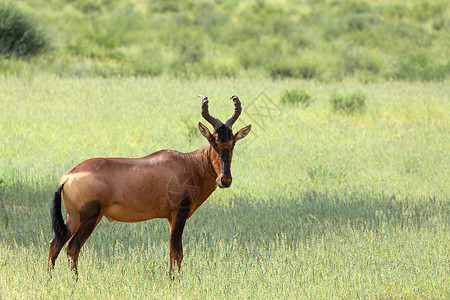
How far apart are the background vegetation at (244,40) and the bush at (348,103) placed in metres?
6.59

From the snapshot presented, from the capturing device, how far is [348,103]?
18.2 meters

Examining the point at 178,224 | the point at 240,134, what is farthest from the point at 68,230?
the point at 240,134

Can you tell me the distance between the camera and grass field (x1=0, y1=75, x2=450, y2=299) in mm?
6844

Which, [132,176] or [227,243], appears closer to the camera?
[132,176]

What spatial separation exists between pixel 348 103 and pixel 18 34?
13.2 m

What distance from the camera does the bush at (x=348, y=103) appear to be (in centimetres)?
1812

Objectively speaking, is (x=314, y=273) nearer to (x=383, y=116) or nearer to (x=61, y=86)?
(x=383, y=116)

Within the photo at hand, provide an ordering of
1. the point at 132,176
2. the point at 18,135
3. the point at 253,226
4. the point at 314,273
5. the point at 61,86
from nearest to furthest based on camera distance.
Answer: the point at 132,176
the point at 314,273
the point at 253,226
the point at 18,135
the point at 61,86

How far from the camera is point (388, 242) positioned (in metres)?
8.35

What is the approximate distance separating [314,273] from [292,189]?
4.36 m

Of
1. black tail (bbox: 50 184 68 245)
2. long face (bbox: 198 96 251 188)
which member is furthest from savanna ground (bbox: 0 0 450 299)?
long face (bbox: 198 96 251 188)

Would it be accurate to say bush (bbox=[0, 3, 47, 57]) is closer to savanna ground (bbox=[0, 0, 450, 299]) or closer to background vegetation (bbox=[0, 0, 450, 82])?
savanna ground (bbox=[0, 0, 450, 299])

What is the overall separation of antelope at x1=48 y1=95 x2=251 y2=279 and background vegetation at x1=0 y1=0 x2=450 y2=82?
15.9 meters

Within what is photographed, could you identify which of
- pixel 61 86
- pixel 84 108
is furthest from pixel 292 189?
pixel 61 86
